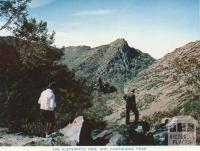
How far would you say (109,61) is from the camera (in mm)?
18906

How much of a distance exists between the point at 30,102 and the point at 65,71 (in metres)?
1.63

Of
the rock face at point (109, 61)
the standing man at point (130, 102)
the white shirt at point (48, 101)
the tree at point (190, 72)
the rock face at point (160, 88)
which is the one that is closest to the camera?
the white shirt at point (48, 101)

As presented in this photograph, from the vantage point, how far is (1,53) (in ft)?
59.6

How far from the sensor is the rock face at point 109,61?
17.8 metres

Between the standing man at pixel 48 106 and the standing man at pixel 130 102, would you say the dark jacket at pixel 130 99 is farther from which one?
the standing man at pixel 48 106

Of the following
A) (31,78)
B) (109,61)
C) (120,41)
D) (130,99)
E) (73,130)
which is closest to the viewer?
(73,130)

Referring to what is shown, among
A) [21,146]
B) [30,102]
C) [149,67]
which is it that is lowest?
[21,146]

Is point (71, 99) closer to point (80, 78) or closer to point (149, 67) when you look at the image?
point (80, 78)

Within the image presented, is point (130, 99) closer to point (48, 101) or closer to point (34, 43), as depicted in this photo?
point (48, 101)

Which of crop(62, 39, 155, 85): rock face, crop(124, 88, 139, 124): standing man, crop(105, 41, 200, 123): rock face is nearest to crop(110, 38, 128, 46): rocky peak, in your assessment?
crop(62, 39, 155, 85): rock face

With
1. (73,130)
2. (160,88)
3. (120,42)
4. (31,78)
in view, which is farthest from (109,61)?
(73,130)

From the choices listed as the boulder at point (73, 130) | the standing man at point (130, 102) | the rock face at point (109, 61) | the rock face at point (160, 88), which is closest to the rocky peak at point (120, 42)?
the rock face at point (109, 61)

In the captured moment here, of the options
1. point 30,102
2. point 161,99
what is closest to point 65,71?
A: point 30,102

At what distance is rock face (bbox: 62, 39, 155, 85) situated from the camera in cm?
1777
